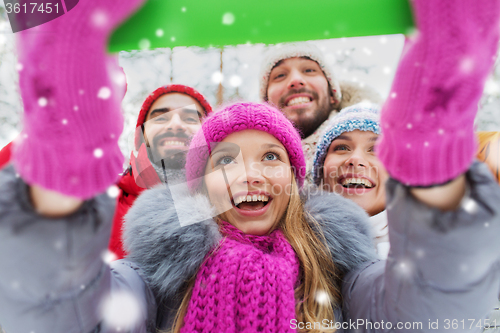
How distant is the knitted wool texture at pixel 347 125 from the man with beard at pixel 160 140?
1017 mm

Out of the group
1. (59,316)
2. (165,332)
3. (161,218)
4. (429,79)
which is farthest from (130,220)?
(429,79)

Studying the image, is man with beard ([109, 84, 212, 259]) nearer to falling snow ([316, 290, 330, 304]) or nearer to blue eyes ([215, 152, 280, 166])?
blue eyes ([215, 152, 280, 166])

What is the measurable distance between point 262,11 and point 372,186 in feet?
5.38

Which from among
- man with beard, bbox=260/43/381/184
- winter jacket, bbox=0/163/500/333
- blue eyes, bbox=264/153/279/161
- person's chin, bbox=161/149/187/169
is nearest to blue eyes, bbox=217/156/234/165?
blue eyes, bbox=264/153/279/161

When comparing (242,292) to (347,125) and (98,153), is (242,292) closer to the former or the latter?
(98,153)

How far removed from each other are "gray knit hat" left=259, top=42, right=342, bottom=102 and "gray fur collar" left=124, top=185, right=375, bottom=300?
160 cm

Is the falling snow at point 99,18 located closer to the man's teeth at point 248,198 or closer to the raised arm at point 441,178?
the raised arm at point 441,178

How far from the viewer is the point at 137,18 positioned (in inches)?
27.5

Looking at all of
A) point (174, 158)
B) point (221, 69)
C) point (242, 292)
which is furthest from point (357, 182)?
point (221, 69)

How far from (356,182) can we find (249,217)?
3.19 ft

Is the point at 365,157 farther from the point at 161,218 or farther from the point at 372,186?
the point at 161,218

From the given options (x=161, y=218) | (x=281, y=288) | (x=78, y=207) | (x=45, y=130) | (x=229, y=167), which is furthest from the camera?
(x=229, y=167)

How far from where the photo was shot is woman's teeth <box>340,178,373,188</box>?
2.07m

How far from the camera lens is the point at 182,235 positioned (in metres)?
1.30
